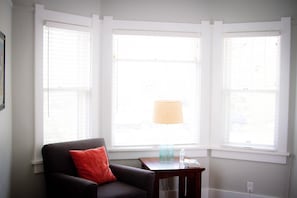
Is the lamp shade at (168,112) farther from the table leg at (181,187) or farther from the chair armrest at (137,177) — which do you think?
the table leg at (181,187)

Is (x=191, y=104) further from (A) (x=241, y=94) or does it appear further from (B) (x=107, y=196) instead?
(B) (x=107, y=196)

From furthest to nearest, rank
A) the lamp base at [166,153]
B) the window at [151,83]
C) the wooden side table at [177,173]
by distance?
the window at [151,83], the lamp base at [166,153], the wooden side table at [177,173]

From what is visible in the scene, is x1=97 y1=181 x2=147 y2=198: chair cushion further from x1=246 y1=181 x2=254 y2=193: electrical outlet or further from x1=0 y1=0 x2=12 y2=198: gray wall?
x1=246 y1=181 x2=254 y2=193: electrical outlet

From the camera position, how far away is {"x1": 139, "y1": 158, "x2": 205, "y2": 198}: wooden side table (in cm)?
294

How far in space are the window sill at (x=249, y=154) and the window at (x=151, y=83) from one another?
299 millimetres

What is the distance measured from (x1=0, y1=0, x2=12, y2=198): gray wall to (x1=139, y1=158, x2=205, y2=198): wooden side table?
130cm

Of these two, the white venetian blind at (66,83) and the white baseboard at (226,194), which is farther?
the white baseboard at (226,194)

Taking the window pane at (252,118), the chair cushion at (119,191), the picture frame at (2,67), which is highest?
the picture frame at (2,67)

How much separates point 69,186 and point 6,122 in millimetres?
769

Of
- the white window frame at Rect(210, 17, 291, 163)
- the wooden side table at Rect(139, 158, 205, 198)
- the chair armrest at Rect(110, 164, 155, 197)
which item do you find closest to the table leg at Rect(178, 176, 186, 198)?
the wooden side table at Rect(139, 158, 205, 198)

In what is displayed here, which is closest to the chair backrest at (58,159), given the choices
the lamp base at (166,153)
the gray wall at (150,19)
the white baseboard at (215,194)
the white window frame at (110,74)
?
the gray wall at (150,19)

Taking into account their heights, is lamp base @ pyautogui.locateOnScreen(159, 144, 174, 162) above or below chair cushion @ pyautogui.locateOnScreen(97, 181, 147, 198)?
above

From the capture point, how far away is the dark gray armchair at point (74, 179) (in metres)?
2.60

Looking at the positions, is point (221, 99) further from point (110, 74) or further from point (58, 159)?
point (58, 159)
